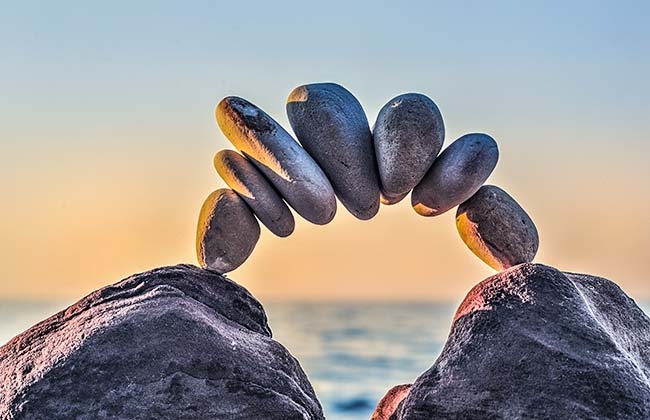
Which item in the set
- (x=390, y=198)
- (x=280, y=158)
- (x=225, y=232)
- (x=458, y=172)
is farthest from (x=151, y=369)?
(x=458, y=172)

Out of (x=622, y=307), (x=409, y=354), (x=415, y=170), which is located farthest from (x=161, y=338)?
(x=409, y=354)

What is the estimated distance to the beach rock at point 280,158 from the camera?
245 centimetres

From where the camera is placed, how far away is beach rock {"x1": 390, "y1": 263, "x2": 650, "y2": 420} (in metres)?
2.13

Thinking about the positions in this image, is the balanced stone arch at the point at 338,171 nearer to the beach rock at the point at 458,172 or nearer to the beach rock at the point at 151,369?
the beach rock at the point at 458,172

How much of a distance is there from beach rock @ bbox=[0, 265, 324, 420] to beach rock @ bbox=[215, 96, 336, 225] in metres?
0.38

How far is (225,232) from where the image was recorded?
248 centimetres

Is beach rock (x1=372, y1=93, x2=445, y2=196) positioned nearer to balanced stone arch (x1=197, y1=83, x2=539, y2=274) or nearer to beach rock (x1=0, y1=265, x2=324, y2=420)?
balanced stone arch (x1=197, y1=83, x2=539, y2=274)

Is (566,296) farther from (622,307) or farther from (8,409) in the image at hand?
(8,409)

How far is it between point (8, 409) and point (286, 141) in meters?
0.96

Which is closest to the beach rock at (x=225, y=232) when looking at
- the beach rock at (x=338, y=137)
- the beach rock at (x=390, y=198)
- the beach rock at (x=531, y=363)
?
the beach rock at (x=338, y=137)

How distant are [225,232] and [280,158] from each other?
248 millimetres

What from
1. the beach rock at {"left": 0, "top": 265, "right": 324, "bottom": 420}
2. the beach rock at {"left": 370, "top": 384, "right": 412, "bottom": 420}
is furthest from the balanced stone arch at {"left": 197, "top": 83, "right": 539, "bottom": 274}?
the beach rock at {"left": 370, "top": 384, "right": 412, "bottom": 420}

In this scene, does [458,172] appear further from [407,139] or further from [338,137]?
[338,137]

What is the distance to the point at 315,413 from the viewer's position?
2.27 meters
